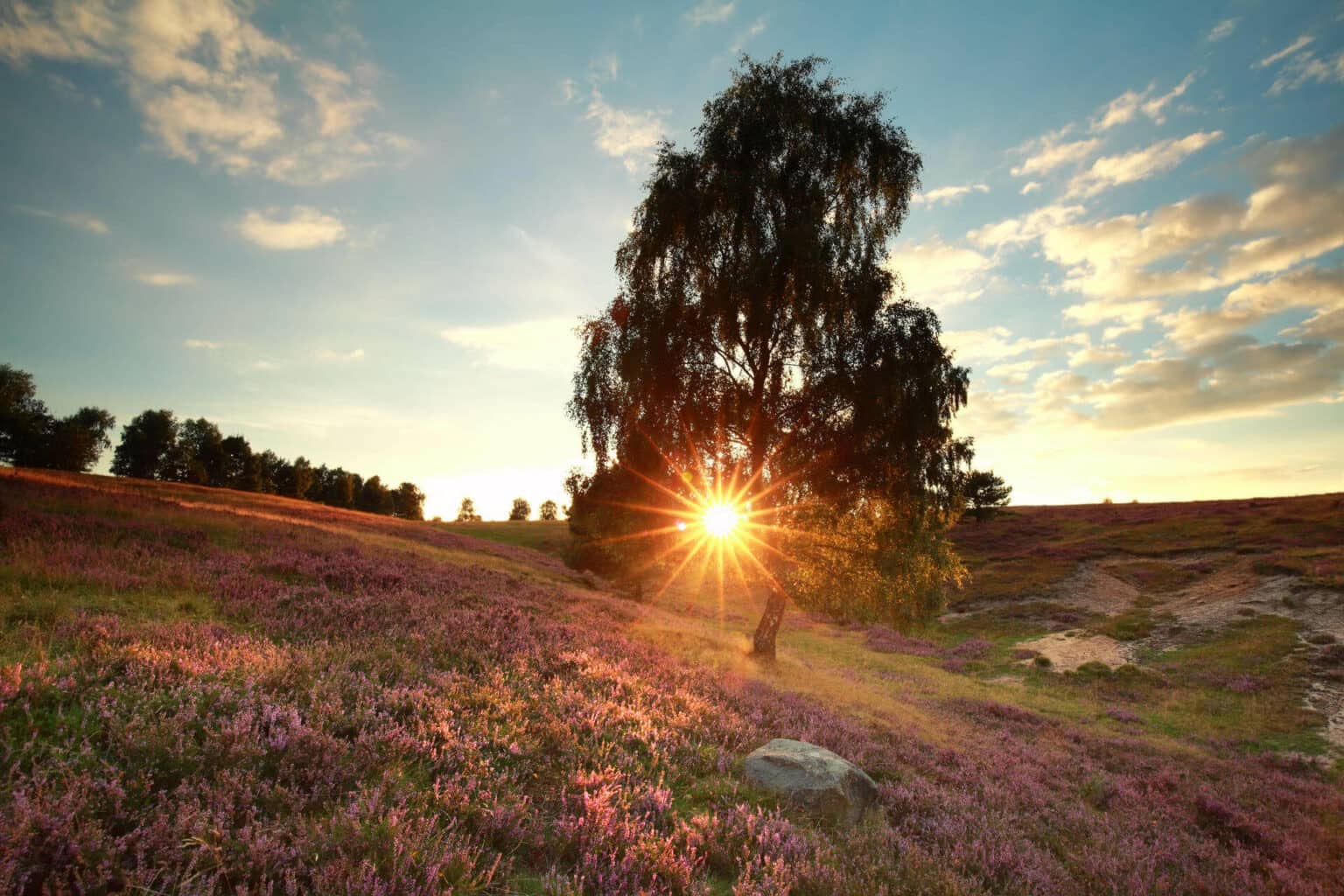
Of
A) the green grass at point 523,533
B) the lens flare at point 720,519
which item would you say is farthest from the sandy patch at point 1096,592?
the green grass at point 523,533

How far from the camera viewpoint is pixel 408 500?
128625mm

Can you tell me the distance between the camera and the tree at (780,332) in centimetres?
1580

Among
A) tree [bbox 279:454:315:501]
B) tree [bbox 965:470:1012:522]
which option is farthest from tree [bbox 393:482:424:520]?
tree [bbox 965:470:1012:522]

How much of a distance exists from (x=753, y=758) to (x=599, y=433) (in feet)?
38.5

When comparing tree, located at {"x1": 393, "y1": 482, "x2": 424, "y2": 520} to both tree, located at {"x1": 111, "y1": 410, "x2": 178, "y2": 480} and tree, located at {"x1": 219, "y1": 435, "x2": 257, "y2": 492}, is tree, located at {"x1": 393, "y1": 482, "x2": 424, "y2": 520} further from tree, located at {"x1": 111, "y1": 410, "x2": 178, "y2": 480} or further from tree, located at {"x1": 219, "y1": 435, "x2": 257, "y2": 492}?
tree, located at {"x1": 111, "y1": 410, "x2": 178, "y2": 480}

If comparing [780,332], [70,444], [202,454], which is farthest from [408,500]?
[780,332]

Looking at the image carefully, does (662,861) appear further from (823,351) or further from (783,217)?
(783,217)

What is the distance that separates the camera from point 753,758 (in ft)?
22.7

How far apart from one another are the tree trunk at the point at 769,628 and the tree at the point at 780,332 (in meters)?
0.17

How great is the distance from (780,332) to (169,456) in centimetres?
11311

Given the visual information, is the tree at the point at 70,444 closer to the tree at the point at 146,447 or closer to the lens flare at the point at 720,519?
the tree at the point at 146,447

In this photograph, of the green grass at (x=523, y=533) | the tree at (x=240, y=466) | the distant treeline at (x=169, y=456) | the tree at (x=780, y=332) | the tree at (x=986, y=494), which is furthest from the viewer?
the tree at (x=240, y=466)

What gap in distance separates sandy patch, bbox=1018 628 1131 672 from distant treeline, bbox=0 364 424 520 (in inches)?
3260

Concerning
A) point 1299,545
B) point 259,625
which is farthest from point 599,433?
point 1299,545
